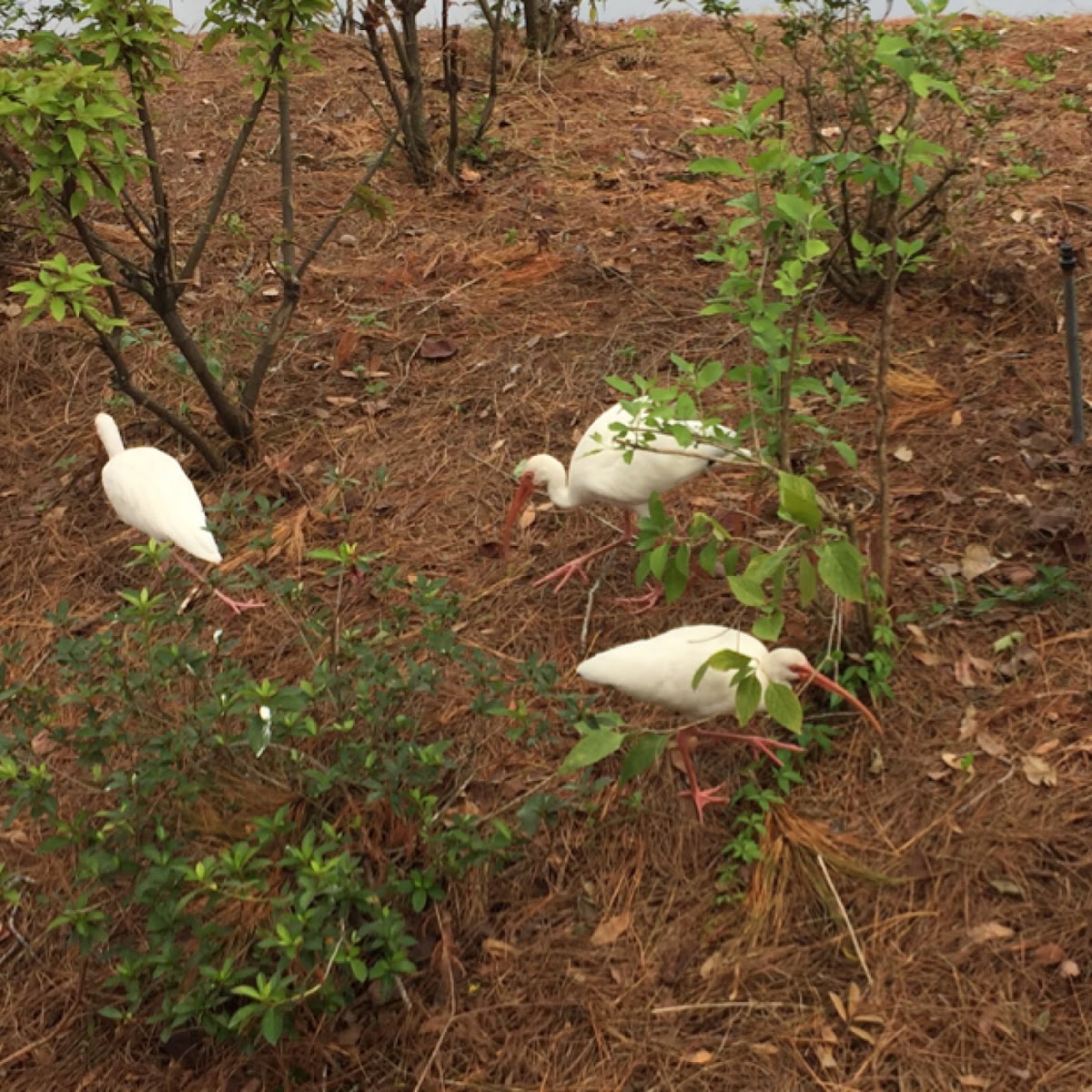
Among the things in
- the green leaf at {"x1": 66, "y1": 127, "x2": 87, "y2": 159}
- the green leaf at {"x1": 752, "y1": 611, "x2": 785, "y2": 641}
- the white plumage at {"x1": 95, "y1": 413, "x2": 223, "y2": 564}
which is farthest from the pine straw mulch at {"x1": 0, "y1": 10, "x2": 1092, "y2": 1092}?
the green leaf at {"x1": 66, "y1": 127, "x2": 87, "y2": 159}

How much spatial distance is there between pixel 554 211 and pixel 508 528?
7.32 ft

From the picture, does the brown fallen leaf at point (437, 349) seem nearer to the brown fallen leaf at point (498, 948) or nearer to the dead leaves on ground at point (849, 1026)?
the brown fallen leaf at point (498, 948)

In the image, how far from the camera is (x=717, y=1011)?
2246 mm

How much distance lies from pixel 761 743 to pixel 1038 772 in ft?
2.02

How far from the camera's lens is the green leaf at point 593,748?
2.09 m

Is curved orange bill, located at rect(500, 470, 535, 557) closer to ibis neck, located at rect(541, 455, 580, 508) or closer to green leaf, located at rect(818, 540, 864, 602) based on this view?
ibis neck, located at rect(541, 455, 580, 508)

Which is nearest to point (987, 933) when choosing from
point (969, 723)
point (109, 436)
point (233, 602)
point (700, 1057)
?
point (969, 723)

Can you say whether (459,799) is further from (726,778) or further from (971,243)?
(971,243)

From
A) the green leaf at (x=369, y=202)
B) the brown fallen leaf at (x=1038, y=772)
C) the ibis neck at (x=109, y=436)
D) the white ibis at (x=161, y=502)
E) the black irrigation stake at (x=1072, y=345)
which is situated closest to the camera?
the brown fallen leaf at (x=1038, y=772)

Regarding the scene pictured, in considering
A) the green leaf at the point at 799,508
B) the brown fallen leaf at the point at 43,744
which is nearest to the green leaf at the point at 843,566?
the green leaf at the point at 799,508

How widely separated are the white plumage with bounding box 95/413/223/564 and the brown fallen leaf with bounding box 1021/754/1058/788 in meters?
2.15

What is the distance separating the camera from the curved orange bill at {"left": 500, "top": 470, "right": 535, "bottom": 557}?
3410 millimetres

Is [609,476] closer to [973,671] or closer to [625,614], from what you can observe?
[625,614]

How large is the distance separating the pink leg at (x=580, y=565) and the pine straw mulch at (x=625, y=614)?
0.07m
